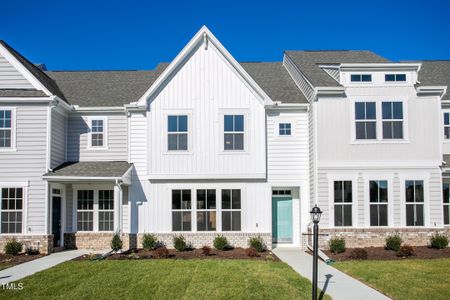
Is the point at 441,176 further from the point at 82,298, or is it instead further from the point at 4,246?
the point at 4,246

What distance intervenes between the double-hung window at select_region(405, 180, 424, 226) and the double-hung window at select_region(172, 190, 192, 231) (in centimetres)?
873

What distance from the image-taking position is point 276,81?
22469mm

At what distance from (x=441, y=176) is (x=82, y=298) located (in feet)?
47.9

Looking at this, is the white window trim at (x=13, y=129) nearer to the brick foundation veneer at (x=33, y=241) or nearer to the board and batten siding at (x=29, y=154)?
the board and batten siding at (x=29, y=154)

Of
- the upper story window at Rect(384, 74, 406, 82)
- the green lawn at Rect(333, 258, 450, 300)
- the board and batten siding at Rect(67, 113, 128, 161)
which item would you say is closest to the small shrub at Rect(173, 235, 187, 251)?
the board and batten siding at Rect(67, 113, 128, 161)

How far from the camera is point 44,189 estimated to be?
18.2 metres

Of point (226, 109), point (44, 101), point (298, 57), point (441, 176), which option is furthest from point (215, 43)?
point (441, 176)

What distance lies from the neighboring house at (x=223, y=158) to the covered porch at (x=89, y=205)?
0.16 ft

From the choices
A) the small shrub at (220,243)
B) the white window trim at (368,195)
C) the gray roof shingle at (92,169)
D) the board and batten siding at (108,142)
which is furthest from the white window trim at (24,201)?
the white window trim at (368,195)

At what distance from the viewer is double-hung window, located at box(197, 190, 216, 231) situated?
19172mm

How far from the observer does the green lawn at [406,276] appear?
1125 centimetres

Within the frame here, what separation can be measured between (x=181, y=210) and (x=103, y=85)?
7.98 m

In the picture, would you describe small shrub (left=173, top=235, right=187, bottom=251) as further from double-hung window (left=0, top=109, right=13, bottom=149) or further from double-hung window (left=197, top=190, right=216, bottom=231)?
double-hung window (left=0, top=109, right=13, bottom=149)

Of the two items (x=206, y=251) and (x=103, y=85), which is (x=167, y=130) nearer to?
(x=206, y=251)
